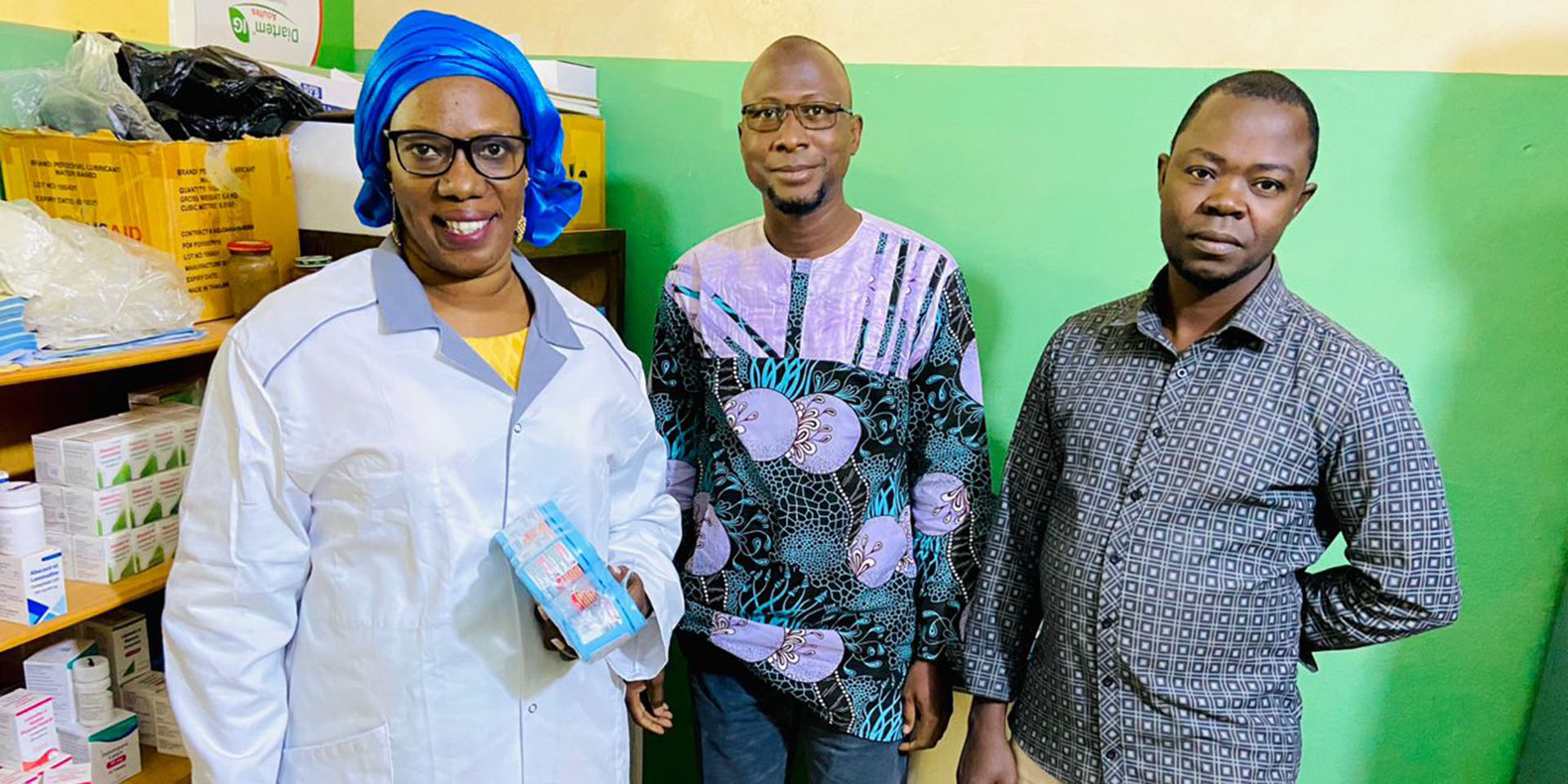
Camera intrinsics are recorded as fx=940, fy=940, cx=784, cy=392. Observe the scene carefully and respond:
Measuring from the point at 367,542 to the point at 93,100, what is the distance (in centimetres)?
103

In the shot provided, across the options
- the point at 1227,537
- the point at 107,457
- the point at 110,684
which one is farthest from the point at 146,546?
the point at 1227,537

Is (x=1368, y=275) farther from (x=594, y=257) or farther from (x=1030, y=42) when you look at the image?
(x=594, y=257)

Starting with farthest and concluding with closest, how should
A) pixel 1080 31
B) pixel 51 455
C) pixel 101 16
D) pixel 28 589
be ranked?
pixel 101 16, pixel 1080 31, pixel 51 455, pixel 28 589

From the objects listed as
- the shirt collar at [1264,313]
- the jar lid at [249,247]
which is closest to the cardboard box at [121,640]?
the jar lid at [249,247]

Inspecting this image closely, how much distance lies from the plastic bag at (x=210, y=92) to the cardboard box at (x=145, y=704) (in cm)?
99

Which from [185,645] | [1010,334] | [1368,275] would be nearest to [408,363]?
[185,645]

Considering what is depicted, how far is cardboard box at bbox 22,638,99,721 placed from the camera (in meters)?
1.55

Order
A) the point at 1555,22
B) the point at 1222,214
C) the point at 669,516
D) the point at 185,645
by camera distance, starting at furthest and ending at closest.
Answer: the point at 1555,22, the point at 669,516, the point at 1222,214, the point at 185,645

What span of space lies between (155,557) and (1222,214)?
1.74 m

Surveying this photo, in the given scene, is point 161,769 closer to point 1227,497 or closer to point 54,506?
point 54,506

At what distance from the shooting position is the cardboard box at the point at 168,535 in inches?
62.1

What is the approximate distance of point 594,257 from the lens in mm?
2248

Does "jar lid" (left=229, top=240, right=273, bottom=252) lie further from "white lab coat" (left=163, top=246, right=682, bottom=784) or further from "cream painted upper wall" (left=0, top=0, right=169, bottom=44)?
"cream painted upper wall" (left=0, top=0, right=169, bottom=44)

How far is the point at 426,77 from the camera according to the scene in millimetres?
1155
